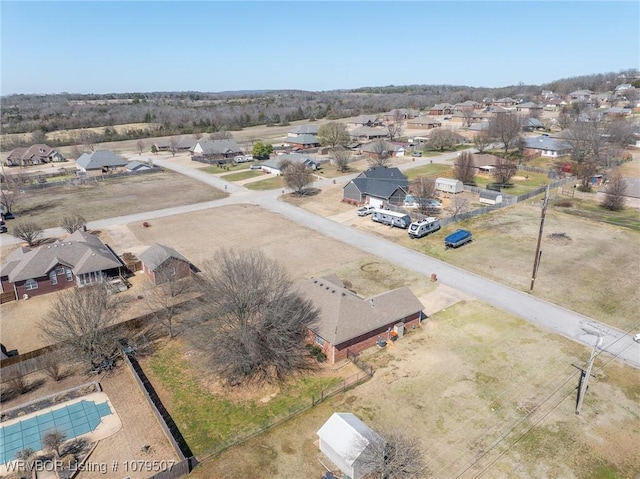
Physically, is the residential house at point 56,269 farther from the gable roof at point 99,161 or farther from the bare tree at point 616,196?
the bare tree at point 616,196

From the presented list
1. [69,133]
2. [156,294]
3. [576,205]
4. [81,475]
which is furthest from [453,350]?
[69,133]

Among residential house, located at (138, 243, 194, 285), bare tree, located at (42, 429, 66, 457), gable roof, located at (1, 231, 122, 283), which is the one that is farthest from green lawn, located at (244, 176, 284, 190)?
bare tree, located at (42, 429, 66, 457)

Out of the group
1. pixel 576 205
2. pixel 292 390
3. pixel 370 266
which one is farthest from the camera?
pixel 576 205

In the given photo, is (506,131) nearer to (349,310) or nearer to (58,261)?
(349,310)

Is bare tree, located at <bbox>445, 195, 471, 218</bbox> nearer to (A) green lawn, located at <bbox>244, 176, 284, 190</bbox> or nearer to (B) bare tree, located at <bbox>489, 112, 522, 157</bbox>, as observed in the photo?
(A) green lawn, located at <bbox>244, 176, 284, 190</bbox>

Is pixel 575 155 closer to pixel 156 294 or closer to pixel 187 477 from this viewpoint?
pixel 156 294

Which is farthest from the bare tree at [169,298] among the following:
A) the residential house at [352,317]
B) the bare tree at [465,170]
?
the bare tree at [465,170]
